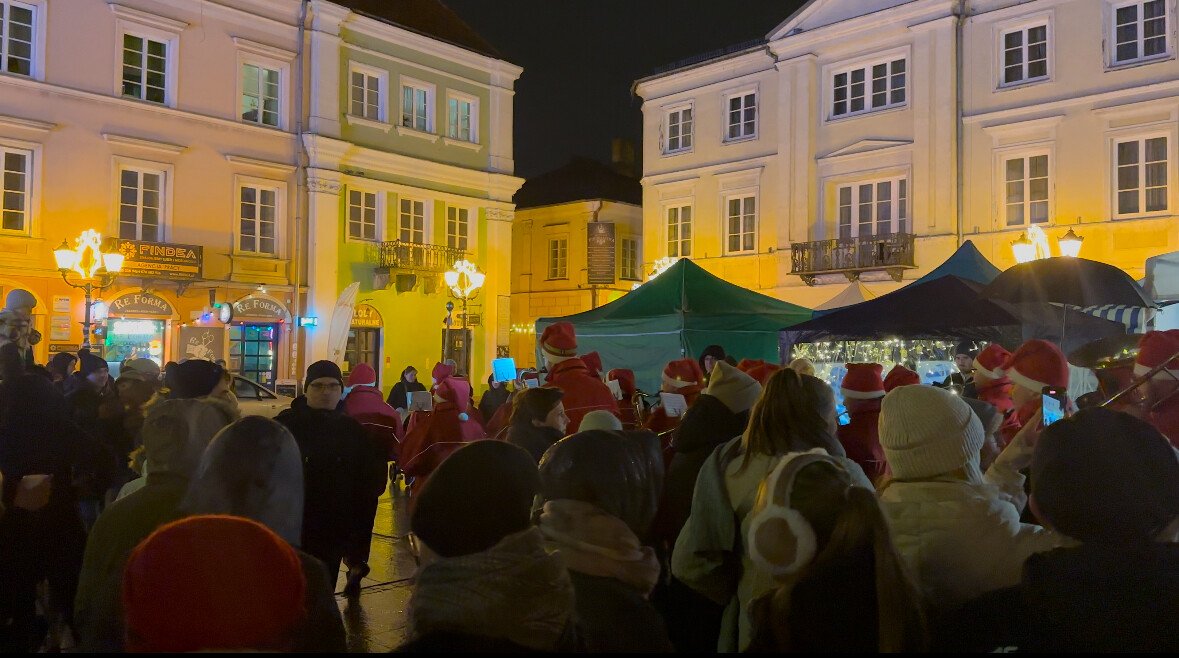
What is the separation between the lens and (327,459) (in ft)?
19.0

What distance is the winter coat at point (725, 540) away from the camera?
130 inches

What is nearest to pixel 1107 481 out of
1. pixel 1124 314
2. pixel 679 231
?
pixel 1124 314

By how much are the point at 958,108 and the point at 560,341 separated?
61.9 ft

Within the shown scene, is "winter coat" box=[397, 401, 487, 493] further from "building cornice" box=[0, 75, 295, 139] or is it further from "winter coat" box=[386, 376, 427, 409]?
"building cornice" box=[0, 75, 295, 139]

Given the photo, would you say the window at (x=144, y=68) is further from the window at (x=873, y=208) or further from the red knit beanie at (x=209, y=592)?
the red knit beanie at (x=209, y=592)

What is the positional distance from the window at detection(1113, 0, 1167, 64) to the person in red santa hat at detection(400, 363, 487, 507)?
19.3 m

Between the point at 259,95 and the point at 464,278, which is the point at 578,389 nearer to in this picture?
the point at 464,278

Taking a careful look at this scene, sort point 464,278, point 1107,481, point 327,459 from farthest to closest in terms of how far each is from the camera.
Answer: point 464,278, point 327,459, point 1107,481

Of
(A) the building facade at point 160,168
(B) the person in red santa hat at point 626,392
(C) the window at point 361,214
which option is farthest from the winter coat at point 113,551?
(C) the window at point 361,214

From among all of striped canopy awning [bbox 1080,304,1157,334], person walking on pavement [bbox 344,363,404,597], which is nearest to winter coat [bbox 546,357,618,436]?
person walking on pavement [bbox 344,363,404,597]

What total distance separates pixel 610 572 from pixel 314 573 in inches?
32.6

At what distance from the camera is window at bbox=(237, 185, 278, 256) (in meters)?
24.5

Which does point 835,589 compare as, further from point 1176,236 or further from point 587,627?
point 1176,236

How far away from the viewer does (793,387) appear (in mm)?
3412
